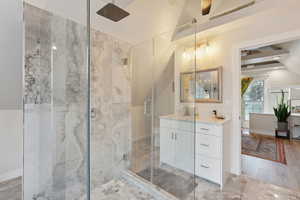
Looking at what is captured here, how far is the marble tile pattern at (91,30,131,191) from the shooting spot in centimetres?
188

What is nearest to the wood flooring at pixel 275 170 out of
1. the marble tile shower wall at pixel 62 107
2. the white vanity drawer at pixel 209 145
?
the white vanity drawer at pixel 209 145

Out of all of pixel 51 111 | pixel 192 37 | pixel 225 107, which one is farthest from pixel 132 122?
pixel 192 37

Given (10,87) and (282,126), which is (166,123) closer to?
(10,87)

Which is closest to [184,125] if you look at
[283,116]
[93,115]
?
[93,115]

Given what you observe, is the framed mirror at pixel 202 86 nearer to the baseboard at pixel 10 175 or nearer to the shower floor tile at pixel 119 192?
the shower floor tile at pixel 119 192

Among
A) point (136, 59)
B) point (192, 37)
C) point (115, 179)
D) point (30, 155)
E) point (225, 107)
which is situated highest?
point (192, 37)

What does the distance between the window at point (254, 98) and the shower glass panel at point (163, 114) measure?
180 inches

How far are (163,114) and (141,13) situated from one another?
66.3 inches

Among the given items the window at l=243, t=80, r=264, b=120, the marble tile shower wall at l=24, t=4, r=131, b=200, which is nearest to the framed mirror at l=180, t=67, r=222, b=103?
the marble tile shower wall at l=24, t=4, r=131, b=200

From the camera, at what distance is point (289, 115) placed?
4.18 m

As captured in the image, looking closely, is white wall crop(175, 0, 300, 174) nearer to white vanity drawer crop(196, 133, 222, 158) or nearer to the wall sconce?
white vanity drawer crop(196, 133, 222, 158)

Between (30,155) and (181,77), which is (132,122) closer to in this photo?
(181,77)

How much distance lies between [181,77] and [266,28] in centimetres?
137

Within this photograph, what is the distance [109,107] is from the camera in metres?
2.08
